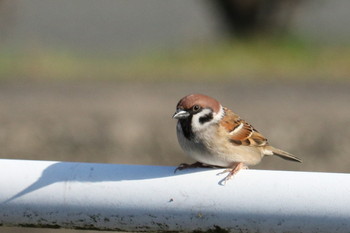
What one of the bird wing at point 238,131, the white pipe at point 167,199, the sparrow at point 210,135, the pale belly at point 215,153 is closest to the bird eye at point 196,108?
the sparrow at point 210,135

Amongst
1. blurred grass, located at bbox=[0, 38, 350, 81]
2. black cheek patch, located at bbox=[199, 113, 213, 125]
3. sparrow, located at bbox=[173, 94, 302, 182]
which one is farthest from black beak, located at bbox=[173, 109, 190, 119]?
blurred grass, located at bbox=[0, 38, 350, 81]

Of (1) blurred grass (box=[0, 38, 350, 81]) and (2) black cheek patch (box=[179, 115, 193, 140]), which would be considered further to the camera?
(1) blurred grass (box=[0, 38, 350, 81])

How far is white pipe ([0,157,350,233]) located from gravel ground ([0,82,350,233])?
460 centimetres

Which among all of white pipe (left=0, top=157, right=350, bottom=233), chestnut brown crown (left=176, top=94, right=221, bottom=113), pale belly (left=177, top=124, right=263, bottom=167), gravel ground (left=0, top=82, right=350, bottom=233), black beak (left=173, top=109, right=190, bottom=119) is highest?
gravel ground (left=0, top=82, right=350, bottom=233)

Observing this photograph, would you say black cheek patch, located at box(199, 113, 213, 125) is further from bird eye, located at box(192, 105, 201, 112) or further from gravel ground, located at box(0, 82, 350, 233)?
gravel ground, located at box(0, 82, 350, 233)

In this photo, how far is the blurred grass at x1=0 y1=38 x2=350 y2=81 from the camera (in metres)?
10.8

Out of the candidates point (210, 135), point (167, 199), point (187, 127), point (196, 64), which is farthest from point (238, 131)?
point (196, 64)

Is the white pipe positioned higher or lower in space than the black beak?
lower

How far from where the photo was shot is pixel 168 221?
1.83 m

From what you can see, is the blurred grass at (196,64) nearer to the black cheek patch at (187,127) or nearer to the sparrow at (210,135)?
the sparrow at (210,135)

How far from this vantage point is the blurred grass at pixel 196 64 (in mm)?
10758

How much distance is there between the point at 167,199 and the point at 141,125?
5700 mm

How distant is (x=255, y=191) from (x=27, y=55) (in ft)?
32.1

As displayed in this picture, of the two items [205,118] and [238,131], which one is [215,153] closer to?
[205,118]
